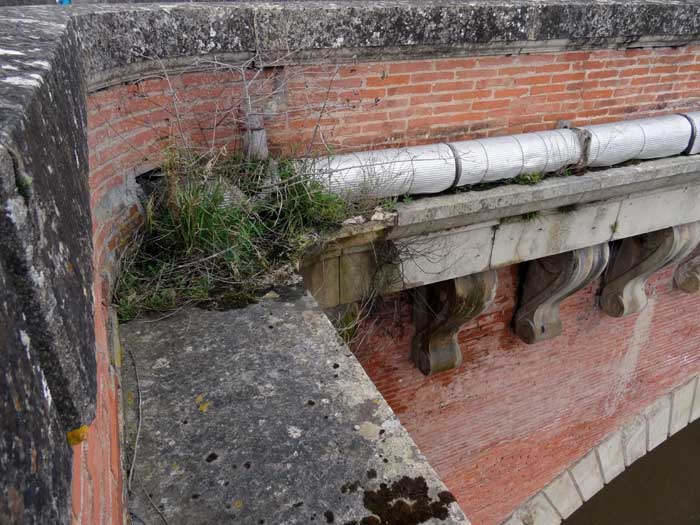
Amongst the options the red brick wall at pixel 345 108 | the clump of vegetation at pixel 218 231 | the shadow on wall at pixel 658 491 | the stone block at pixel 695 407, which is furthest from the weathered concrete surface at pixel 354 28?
the shadow on wall at pixel 658 491

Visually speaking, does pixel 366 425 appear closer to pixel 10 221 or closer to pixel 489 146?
pixel 10 221

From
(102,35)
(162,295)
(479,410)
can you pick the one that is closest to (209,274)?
(162,295)

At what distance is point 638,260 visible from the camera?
4.50 metres

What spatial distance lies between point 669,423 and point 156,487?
696cm

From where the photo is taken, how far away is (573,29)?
→ 123 inches

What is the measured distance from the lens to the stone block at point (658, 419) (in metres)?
6.43

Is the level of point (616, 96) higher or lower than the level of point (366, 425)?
higher

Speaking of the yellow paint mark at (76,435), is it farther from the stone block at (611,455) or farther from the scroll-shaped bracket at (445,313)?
the stone block at (611,455)

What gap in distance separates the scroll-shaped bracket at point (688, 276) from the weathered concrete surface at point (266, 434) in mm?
4936

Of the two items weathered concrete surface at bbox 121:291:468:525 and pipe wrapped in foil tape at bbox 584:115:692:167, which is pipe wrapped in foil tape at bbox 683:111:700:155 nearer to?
pipe wrapped in foil tape at bbox 584:115:692:167

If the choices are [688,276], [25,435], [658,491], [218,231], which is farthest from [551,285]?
[658,491]

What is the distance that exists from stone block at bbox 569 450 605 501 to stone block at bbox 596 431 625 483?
0.28ft

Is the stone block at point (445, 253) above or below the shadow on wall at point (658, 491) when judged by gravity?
above

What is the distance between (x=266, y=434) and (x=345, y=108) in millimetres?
1822
